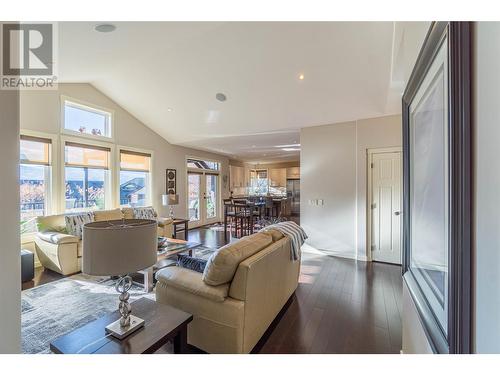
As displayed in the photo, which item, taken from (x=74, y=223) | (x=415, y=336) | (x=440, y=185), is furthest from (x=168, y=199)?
(x=440, y=185)

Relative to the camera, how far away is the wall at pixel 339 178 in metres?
4.38

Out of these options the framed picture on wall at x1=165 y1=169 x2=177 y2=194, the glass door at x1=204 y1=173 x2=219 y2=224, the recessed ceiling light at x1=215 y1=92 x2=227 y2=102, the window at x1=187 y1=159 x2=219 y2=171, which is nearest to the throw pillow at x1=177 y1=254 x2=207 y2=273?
the recessed ceiling light at x1=215 y1=92 x2=227 y2=102

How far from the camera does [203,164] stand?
848 cm

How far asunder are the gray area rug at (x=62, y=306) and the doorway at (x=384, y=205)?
390cm

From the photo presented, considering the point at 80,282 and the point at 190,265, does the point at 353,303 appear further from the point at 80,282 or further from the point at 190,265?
the point at 80,282

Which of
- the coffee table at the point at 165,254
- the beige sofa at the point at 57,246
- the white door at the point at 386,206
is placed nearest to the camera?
the coffee table at the point at 165,254

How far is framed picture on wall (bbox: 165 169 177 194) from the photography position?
22.5 ft

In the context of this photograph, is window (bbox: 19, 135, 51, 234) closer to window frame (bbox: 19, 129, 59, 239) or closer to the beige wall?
window frame (bbox: 19, 129, 59, 239)

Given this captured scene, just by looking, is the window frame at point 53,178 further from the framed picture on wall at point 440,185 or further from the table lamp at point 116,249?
the framed picture on wall at point 440,185

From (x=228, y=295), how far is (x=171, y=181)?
5.68 metres

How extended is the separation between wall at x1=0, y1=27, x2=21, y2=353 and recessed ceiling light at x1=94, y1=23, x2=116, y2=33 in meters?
1.96

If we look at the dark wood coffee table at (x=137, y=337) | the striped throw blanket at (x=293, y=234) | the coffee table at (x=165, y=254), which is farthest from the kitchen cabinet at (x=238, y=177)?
the dark wood coffee table at (x=137, y=337)

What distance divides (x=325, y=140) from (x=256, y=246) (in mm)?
3445
